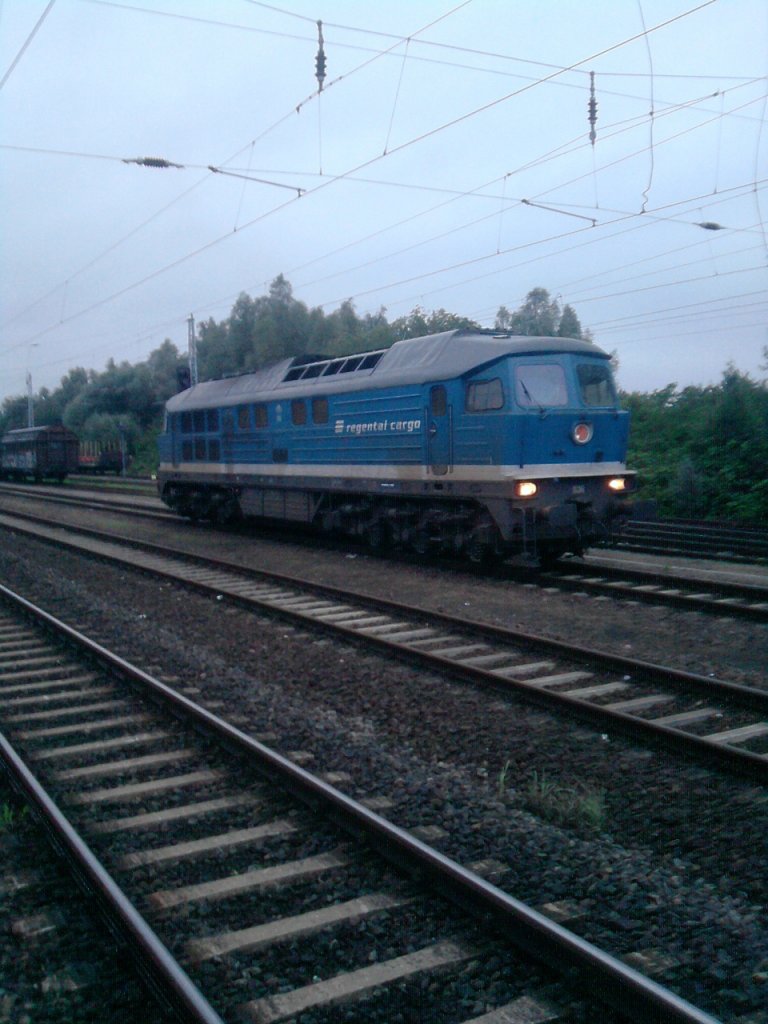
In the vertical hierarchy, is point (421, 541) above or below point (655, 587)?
above

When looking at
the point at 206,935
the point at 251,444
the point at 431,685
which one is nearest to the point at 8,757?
the point at 206,935

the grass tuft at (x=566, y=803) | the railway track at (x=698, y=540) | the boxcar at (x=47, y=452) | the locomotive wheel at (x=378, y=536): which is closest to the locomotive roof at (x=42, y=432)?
the boxcar at (x=47, y=452)

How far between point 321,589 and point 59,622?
10.8ft

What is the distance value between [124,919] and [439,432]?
33.0ft

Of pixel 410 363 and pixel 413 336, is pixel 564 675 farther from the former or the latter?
pixel 413 336

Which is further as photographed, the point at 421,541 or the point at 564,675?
the point at 421,541

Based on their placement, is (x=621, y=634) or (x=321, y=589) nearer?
(x=621, y=634)

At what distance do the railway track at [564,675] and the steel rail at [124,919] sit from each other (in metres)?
3.54

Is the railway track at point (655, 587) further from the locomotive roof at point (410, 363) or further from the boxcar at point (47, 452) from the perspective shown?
the boxcar at point (47, 452)

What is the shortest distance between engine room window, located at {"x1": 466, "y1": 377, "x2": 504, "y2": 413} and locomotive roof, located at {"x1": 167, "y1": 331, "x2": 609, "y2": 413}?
0.83ft

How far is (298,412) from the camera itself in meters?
16.9

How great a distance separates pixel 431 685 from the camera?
290 inches

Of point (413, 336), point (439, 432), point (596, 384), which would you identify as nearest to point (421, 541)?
point (439, 432)

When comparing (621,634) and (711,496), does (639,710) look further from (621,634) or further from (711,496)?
(711,496)
